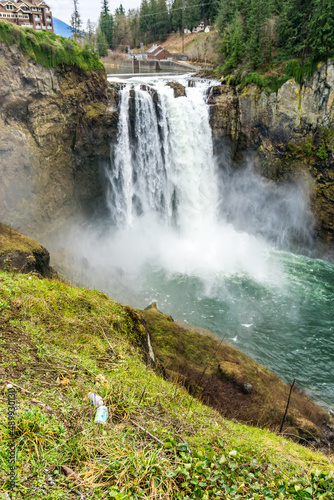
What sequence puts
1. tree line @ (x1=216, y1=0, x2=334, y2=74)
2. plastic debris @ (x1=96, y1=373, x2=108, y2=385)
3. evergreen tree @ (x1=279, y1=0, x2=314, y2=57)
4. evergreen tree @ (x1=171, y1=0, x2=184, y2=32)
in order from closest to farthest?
plastic debris @ (x1=96, y1=373, x2=108, y2=385)
tree line @ (x1=216, y1=0, x2=334, y2=74)
evergreen tree @ (x1=279, y1=0, x2=314, y2=57)
evergreen tree @ (x1=171, y1=0, x2=184, y2=32)

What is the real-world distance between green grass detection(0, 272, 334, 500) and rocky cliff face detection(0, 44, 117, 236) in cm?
1450

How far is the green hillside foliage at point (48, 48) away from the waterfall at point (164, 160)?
314 centimetres

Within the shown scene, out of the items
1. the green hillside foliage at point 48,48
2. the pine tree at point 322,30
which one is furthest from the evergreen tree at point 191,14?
the green hillside foliage at point 48,48

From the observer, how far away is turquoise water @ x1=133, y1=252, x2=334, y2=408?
12.9m

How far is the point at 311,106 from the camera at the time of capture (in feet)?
68.3

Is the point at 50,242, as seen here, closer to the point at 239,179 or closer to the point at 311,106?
the point at 239,179

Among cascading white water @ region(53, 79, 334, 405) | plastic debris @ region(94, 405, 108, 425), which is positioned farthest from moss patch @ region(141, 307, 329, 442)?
plastic debris @ region(94, 405, 108, 425)

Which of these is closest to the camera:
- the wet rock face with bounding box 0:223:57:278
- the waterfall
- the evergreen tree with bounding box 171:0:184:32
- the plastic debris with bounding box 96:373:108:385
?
the plastic debris with bounding box 96:373:108:385

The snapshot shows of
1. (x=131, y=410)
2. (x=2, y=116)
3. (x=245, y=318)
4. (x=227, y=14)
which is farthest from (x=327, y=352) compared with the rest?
(x=227, y=14)

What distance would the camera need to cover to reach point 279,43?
2317cm

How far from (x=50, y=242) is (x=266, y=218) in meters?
16.8

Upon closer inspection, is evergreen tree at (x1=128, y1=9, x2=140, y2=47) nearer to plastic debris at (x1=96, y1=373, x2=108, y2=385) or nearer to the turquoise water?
the turquoise water

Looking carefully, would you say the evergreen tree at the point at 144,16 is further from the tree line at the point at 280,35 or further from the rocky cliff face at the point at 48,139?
the rocky cliff face at the point at 48,139

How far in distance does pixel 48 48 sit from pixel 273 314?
64.0 ft
